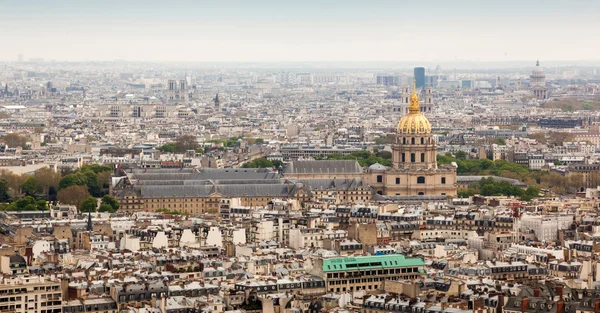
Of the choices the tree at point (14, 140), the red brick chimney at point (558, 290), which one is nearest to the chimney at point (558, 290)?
the red brick chimney at point (558, 290)

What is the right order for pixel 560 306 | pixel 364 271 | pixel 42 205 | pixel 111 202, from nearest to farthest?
pixel 560 306 < pixel 364 271 < pixel 42 205 < pixel 111 202

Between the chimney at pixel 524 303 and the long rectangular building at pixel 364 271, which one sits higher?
the chimney at pixel 524 303

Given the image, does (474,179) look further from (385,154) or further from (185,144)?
(185,144)

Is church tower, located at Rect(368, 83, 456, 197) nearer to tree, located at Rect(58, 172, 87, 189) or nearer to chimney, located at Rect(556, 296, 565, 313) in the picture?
tree, located at Rect(58, 172, 87, 189)

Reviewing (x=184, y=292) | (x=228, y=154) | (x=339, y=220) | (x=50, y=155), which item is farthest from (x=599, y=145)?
(x=184, y=292)

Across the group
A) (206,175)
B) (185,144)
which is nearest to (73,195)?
(206,175)

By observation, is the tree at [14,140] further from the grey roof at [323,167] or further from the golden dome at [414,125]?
the golden dome at [414,125]
